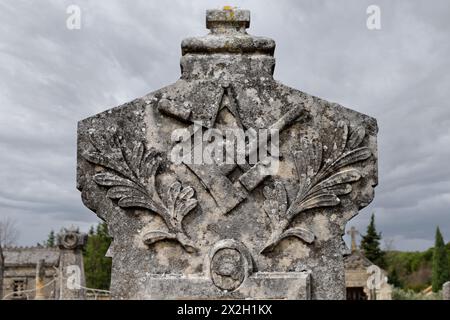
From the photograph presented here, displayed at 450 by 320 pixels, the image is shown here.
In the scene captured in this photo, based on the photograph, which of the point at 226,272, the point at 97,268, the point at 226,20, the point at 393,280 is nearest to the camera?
the point at 226,272

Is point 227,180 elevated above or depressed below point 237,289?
above

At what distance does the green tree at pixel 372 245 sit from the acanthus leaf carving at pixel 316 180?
34307 millimetres

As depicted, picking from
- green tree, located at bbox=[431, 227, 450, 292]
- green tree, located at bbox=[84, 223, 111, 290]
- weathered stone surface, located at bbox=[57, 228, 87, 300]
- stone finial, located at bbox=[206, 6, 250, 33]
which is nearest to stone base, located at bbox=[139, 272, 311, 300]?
stone finial, located at bbox=[206, 6, 250, 33]

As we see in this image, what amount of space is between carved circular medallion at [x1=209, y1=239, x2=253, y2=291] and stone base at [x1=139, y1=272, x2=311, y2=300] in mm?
39

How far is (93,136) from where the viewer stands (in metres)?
4.10

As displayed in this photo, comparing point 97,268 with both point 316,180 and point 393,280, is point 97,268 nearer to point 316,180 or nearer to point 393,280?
point 393,280

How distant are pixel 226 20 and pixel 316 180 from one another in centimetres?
142

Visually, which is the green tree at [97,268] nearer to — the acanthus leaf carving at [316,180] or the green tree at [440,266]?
the green tree at [440,266]

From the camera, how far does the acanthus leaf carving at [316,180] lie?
3.97m

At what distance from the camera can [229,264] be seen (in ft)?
12.8

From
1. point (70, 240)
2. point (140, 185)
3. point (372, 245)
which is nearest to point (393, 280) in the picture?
point (372, 245)

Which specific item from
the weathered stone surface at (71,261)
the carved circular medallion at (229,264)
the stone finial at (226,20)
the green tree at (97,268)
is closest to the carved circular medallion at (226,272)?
the carved circular medallion at (229,264)
